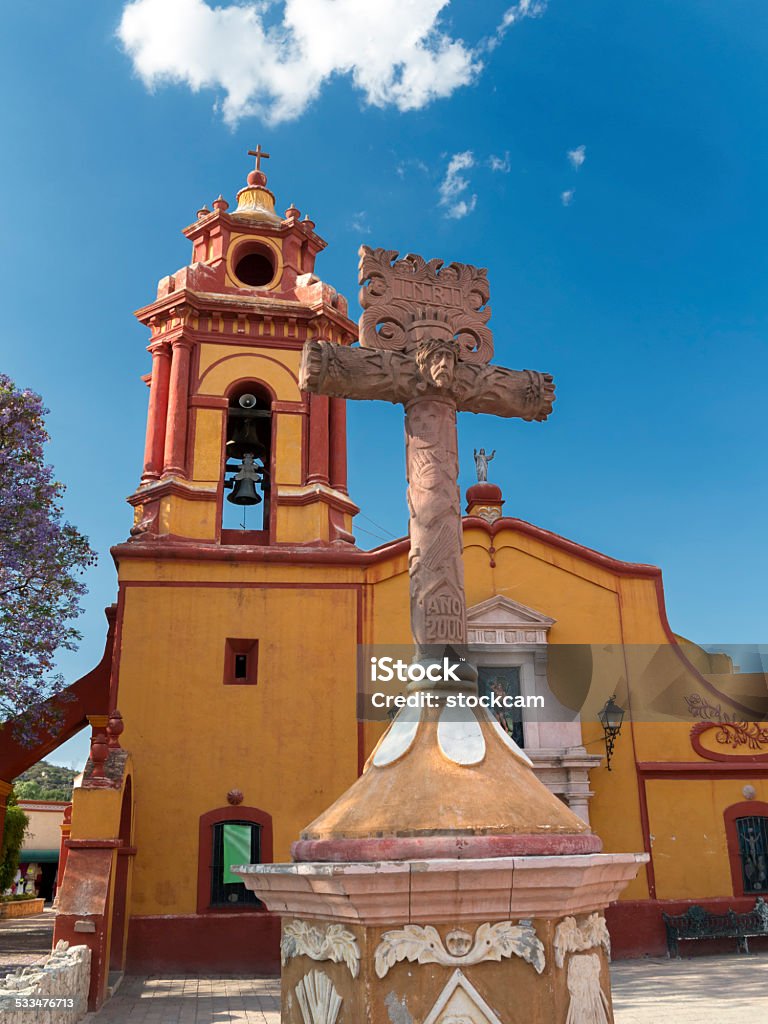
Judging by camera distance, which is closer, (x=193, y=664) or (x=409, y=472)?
(x=409, y=472)

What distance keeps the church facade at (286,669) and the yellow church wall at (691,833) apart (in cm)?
3

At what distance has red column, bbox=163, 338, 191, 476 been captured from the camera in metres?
13.7

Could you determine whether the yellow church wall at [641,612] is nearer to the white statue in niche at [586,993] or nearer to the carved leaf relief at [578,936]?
the carved leaf relief at [578,936]

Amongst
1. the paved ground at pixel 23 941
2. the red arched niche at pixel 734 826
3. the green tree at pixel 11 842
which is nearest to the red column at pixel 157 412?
the paved ground at pixel 23 941

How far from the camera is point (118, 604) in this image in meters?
12.6

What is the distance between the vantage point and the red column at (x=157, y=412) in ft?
46.3

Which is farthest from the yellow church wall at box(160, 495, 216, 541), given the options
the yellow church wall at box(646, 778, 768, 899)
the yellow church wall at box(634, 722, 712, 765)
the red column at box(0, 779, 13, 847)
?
the yellow church wall at box(646, 778, 768, 899)

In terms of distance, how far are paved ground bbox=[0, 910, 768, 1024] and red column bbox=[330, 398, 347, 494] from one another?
746cm

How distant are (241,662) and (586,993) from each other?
32.0 ft

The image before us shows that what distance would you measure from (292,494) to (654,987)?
8.39 m

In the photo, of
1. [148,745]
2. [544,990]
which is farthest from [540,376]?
[148,745]

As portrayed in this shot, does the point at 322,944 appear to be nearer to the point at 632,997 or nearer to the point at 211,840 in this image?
the point at 632,997

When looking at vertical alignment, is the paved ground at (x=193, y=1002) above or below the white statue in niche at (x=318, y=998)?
below

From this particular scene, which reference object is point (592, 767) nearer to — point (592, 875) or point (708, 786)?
point (708, 786)
